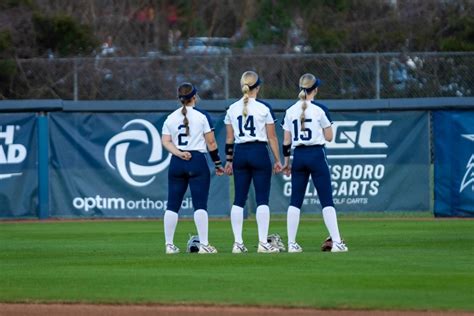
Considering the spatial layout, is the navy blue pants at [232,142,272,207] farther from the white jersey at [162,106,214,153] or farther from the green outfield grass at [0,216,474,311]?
the green outfield grass at [0,216,474,311]

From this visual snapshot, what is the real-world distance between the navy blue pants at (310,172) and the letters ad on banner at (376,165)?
7677 mm

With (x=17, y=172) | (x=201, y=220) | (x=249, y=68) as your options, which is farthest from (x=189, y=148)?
(x=249, y=68)

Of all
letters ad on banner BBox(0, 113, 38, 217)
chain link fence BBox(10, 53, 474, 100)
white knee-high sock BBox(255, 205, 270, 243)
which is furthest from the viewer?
chain link fence BBox(10, 53, 474, 100)

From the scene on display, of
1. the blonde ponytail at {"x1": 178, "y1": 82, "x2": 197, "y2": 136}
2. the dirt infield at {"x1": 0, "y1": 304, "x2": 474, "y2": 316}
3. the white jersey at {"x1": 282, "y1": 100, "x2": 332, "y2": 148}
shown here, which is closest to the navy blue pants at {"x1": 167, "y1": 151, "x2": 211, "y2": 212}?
the blonde ponytail at {"x1": 178, "y1": 82, "x2": 197, "y2": 136}

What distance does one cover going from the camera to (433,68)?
24.1 m

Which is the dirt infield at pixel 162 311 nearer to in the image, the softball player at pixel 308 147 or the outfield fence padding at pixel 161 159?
the softball player at pixel 308 147

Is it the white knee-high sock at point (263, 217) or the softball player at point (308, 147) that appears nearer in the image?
the softball player at point (308, 147)

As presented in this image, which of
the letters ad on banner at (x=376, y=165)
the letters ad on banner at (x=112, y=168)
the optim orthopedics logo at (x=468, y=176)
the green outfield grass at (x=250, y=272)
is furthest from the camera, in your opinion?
the letters ad on banner at (x=112, y=168)

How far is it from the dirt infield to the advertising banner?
1224 centimetres

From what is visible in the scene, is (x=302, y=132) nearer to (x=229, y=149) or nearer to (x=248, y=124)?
(x=248, y=124)

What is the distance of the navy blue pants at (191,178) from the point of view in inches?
563

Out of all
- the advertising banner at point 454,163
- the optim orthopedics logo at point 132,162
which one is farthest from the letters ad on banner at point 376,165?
the optim orthopedics logo at point 132,162

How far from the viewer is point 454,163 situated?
2223cm

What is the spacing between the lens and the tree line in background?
3152 centimetres
